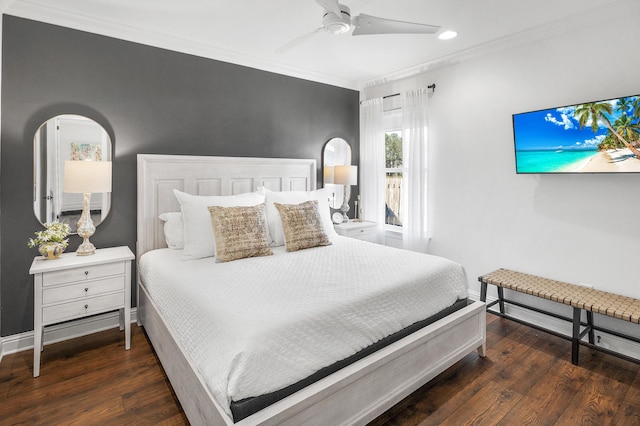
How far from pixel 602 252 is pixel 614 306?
523 mm

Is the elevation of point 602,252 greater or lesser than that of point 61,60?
lesser

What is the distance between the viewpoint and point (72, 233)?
9.19 feet

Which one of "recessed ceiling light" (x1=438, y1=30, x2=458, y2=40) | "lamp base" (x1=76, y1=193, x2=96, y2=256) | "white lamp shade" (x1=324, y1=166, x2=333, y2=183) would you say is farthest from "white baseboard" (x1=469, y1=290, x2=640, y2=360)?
"lamp base" (x1=76, y1=193, x2=96, y2=256)

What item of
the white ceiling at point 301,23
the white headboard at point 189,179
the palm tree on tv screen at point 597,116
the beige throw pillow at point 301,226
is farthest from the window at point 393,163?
the palm tree on tv screen at point 597,116

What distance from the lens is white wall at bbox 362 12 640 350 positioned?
2.62 metres

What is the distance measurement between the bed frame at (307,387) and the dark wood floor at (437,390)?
0.14 metres

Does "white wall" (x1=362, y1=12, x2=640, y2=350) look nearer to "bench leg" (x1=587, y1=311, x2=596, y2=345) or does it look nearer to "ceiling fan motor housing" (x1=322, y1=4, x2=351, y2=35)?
"bench leg" (x1=587, y1=311, x2=596, y2=345)

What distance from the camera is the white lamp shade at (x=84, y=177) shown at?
254cm

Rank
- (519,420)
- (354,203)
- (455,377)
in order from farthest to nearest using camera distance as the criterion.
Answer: (354,203)
(455,377)
(519,420)

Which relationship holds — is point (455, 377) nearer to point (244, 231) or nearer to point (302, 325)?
point (302, 325)

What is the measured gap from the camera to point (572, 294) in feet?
8.67

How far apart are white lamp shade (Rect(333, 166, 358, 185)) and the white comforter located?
1624 mm

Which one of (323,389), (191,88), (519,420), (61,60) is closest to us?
(323,389)

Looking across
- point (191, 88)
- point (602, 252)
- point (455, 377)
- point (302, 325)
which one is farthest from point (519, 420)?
point (191, 88)
